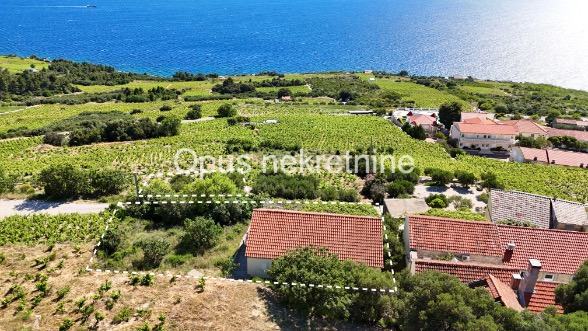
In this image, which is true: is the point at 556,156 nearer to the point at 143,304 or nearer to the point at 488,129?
the point at 488,129

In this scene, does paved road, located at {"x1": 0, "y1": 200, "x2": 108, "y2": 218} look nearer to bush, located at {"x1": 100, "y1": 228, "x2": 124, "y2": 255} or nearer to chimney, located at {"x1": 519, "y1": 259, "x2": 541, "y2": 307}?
bush, located at {"x1": 100, "y1": 228, "x2": 124, "y2": 255}

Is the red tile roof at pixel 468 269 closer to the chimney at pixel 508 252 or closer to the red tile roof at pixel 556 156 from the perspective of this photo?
the chimney at pixel 508 252

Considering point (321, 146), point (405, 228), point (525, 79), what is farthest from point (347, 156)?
point (525, 79)

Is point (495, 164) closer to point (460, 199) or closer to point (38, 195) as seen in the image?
point (460, 199)

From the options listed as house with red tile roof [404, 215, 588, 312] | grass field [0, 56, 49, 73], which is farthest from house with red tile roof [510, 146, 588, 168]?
grass field [0, 56, 49, 73]

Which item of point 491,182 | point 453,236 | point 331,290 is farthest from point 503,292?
point 491,182
